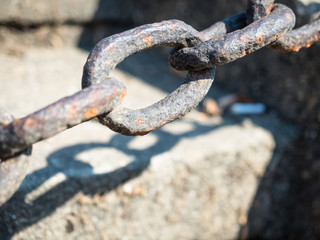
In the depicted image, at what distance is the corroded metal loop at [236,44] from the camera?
0.59 meters

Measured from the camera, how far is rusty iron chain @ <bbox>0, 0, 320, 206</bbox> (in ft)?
1.55

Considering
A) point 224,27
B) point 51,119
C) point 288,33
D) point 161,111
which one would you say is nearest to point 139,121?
point 161,111

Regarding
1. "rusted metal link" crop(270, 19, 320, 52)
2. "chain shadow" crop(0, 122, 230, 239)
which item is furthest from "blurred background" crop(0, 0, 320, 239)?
"rusted metal link" crop(270, 19, 320, 52)

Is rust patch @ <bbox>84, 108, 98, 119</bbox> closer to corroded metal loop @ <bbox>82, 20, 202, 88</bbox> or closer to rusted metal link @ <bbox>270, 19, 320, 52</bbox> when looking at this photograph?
corroded metal loop @ <bbox>82, 20, 202, 88</bbox>

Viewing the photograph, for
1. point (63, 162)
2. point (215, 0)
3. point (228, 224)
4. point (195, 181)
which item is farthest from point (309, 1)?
point (63, 162)

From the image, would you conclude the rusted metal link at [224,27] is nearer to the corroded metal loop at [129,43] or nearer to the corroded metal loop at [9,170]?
the corroded metal loop at [129,43]

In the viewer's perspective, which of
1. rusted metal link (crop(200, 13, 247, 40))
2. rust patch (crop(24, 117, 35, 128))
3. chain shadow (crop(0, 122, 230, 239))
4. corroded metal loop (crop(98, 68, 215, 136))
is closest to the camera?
rust patch (crop(24, 117, 35, 128))

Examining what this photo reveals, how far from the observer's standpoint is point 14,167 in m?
0.50

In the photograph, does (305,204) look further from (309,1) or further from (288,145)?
(309,1)

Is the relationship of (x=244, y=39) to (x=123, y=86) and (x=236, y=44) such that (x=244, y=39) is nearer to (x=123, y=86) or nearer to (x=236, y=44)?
(x=236, y=44)

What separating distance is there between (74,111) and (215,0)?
1.03m

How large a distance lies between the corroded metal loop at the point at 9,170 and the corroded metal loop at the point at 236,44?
328 mm

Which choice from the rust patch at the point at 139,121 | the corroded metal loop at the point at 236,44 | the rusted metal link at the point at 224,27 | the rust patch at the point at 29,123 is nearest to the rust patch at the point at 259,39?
the corroded metal loop at the point at 236,44

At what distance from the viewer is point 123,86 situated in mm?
533
